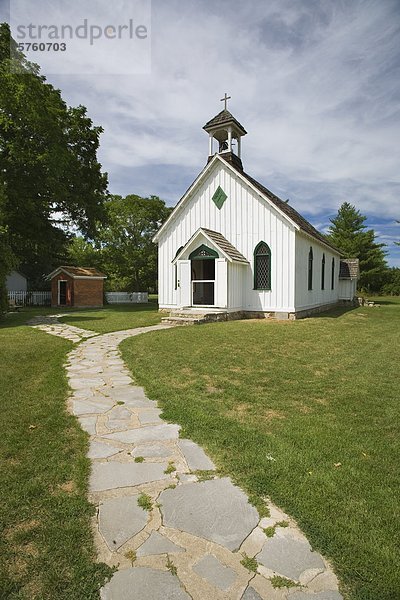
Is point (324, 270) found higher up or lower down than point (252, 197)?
lower down

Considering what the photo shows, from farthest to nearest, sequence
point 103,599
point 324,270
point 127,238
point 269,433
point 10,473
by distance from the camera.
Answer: point 127,238 → point 324,270 → point 269,433 → point 10,473 → point 103,599

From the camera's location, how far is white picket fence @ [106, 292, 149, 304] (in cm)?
3600

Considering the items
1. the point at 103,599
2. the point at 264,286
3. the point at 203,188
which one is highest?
the point at 203,188

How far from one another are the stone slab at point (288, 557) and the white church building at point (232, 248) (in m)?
12.8

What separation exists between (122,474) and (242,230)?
14.9m

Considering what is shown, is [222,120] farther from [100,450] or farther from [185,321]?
[100,450]

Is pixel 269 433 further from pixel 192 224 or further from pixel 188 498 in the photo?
pixel 192 224

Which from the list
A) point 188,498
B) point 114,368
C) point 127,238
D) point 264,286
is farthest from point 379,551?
point 127,238

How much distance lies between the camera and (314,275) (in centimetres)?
2009

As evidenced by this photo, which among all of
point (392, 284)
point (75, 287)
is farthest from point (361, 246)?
point (75, 287)

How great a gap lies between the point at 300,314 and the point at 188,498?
15.1 m

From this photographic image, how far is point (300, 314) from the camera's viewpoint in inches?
678

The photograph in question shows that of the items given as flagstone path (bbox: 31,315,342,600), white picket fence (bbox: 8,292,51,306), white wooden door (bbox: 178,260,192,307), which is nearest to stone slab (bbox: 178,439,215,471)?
flagstone path (bbox: 31,315,342,600)

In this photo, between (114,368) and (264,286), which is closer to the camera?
(114,368)
